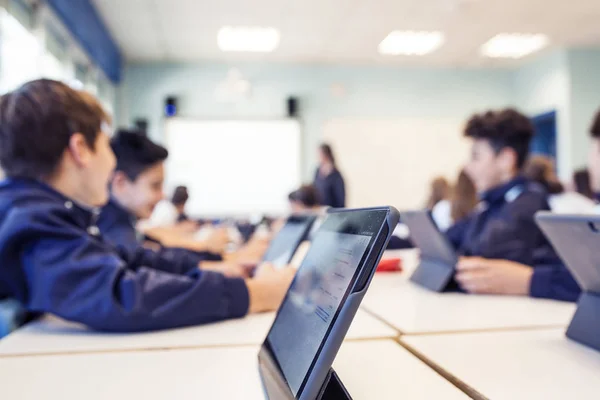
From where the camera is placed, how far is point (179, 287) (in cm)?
95

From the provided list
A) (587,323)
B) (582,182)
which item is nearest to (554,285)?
(587,323)

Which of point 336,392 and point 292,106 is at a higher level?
point 292,106

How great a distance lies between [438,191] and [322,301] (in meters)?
4.18

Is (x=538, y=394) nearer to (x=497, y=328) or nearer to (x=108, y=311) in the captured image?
(x=497, y=328)

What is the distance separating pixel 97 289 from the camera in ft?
2.93

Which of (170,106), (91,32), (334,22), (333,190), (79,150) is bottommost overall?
(333,190)

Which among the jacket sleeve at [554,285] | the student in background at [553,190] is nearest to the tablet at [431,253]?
the jacket sleeve at [554,285]

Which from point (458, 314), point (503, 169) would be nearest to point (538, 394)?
point (458, 314)

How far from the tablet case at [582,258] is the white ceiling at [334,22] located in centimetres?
389

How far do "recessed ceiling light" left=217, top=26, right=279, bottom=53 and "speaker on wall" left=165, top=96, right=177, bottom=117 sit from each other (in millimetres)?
888

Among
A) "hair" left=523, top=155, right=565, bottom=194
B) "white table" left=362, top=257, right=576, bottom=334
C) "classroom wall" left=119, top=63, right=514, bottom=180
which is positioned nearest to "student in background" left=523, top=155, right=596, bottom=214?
"hair" left=523, top=155, right=565, bottom=194

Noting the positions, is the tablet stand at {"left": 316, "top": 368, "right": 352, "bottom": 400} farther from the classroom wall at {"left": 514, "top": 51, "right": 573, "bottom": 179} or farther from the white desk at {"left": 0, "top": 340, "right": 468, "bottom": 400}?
the classroom wall at {"left": 514, "top": 51, "right": 573, "bottom": 179}

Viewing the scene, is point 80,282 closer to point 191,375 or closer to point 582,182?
point 191,375

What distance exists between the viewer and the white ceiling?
434cm
